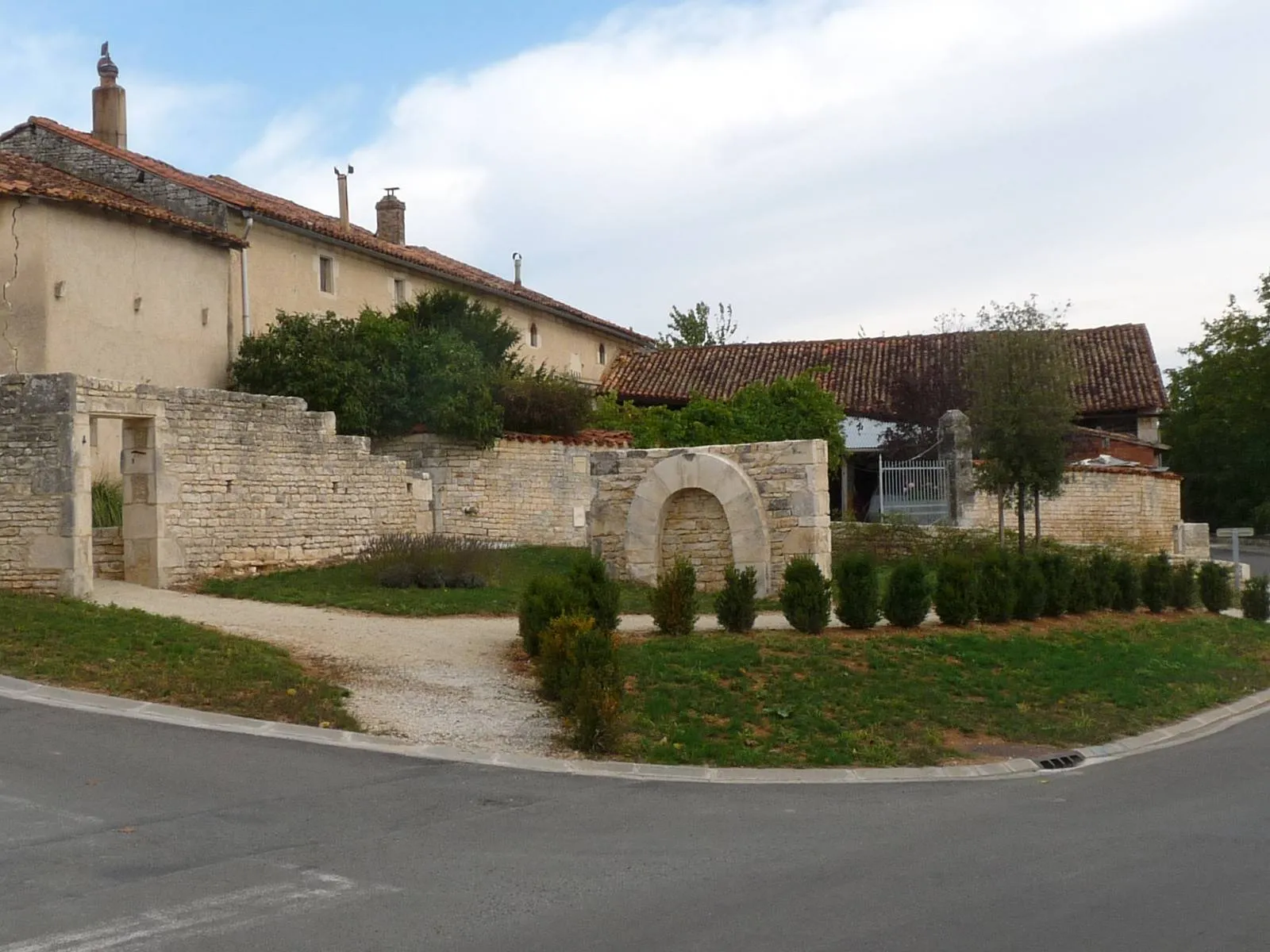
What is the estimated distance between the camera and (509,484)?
2483 centimetres

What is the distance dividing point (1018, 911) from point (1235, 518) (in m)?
50.9

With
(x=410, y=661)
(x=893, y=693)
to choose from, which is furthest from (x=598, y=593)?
(x=893, y=693)

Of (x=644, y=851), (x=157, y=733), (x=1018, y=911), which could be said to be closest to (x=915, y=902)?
(x=1018, y=911)

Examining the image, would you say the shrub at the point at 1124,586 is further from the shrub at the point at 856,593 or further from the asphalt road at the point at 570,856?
the asphalt road at the point at 570,856

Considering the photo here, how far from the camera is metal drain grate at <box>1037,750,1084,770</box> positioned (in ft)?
36.9

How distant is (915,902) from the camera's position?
21.4 ft

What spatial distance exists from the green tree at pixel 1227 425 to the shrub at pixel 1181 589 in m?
32.1

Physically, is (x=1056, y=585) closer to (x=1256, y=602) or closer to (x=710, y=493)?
(x=710, y=493)

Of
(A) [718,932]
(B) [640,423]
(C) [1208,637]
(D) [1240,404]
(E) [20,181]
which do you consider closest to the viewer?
(A) [718,932]

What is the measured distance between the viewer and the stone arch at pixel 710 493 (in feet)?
60.7

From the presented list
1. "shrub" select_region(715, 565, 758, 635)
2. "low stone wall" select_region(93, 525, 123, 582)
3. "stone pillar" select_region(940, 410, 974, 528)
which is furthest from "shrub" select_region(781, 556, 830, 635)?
"stone pillar" select_region(940, 410, 974, 528)

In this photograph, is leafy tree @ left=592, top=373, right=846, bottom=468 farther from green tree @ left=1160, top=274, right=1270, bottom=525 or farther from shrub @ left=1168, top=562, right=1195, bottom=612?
green tree @ left=1160, top=274, right=1270, bottom=525

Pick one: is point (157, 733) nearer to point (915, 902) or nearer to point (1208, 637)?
point (915, 902)

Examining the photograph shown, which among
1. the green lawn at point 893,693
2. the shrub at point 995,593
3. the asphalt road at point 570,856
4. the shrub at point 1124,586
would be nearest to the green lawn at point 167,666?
the asphalt road at point 570,856
